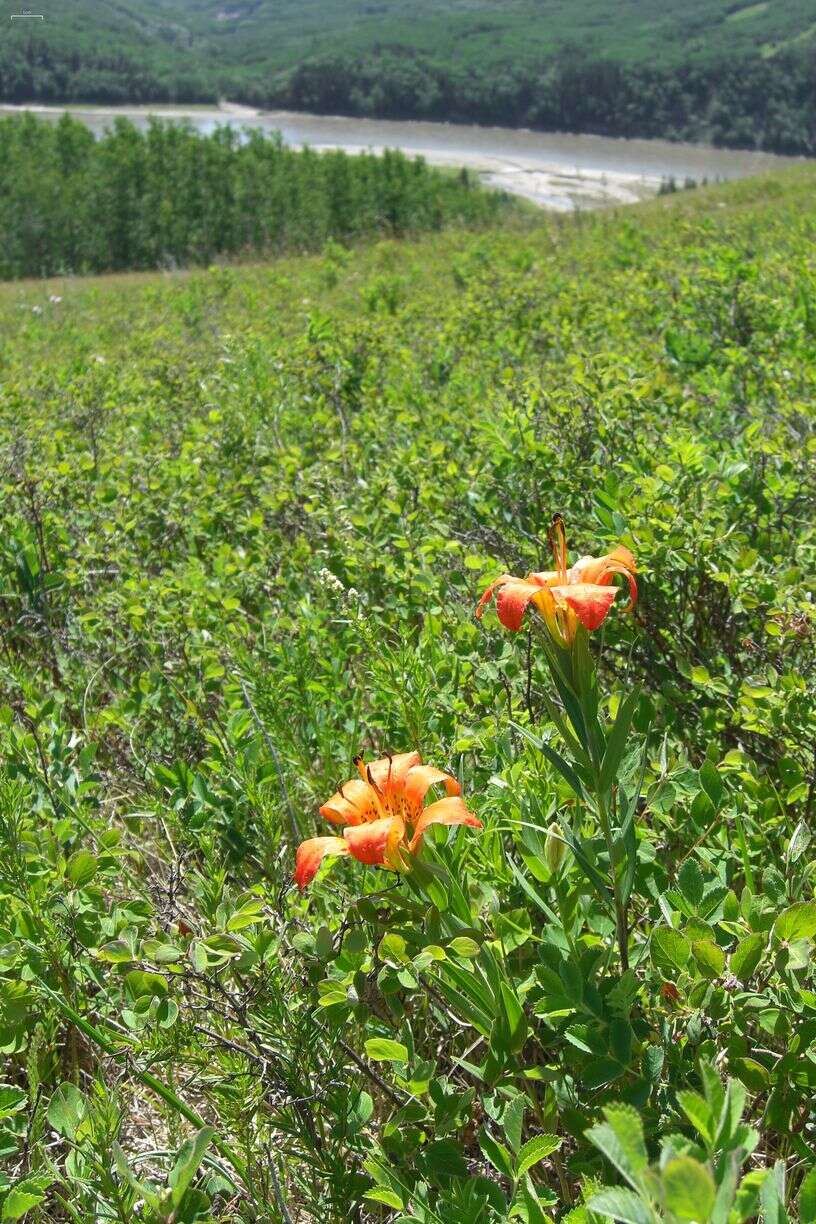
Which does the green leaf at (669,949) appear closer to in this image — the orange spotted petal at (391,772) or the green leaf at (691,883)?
the green leaf at (691,883)

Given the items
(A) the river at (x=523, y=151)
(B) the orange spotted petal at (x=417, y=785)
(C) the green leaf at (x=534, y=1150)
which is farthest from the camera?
(A) the river at (x=523, y=151)

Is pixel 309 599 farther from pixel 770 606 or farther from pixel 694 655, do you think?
pixel 770 606

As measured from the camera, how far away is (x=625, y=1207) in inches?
30.2

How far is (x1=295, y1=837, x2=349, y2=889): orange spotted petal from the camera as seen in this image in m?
1.20

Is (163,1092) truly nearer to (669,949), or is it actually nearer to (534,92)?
(669,949)

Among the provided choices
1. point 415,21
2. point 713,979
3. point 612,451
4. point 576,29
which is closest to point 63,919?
point 713,979

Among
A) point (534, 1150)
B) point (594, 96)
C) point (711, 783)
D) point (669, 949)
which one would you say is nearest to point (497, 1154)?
point (534, 1150)

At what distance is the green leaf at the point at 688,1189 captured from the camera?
0.69 meters

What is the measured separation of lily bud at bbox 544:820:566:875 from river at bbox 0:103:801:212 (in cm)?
4481

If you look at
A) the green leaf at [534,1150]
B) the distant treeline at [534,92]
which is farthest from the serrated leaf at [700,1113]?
the distant treeline at [534,92]

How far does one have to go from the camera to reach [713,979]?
126 cm

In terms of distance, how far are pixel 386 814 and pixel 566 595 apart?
0.37 m

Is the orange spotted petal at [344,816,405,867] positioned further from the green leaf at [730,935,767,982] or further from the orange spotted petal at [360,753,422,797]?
the green leaf at [730,935,767,982]

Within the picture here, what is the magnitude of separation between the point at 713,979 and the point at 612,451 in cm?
203
